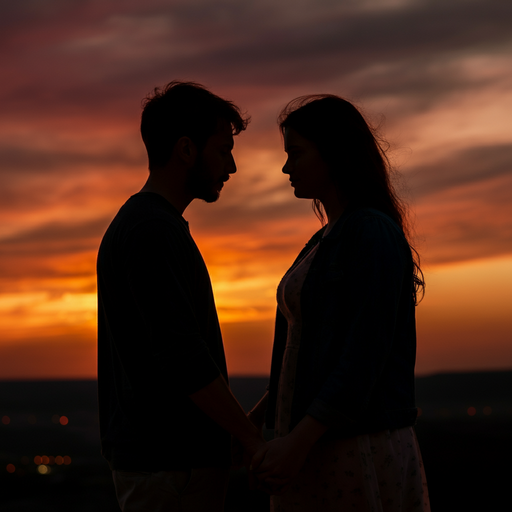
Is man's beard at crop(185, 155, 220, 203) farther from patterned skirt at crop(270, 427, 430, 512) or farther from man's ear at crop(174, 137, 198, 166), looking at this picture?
patterned skirt at crop(270, 427, 430, 512)

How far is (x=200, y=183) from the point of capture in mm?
4125

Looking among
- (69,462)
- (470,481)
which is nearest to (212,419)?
(470,481)

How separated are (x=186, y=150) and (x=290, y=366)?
159 centimetres

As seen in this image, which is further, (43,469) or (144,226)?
(43,469)

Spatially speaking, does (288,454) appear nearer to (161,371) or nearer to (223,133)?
(161,371)

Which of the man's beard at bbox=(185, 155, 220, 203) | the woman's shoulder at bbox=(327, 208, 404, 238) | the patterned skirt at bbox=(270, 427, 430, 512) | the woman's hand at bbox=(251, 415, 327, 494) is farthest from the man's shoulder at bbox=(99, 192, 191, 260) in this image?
the patterned skirt at bbox=(270, 427, 430, 512)

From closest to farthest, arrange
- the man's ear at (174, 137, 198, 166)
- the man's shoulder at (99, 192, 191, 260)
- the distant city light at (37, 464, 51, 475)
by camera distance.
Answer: the man's shoulder at (99, 192, 191, 260)
the man's ear at (174, 137, 198, 166)
the distant city light at (37, 464, 51, 475)

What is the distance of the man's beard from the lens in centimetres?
409

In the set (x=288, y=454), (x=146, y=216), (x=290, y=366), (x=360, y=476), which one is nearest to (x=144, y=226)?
(x=146, y=216)

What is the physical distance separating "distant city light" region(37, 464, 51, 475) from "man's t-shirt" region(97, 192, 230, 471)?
125741 mm

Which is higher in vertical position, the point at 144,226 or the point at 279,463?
the point at 144,226

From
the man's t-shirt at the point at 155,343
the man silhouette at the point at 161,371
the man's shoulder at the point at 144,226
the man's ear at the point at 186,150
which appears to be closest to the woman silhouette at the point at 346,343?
the man silhouette at the point at 161,371

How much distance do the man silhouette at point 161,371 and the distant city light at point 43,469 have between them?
12568 cm

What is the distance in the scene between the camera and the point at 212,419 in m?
3.65
